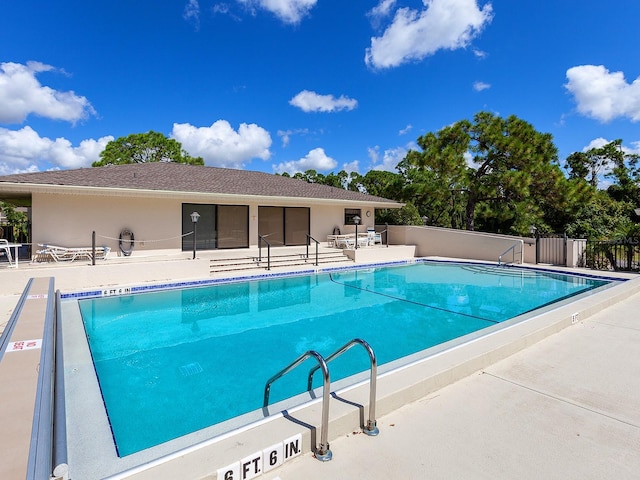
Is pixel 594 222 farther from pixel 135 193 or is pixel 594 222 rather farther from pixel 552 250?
pixel 135 193

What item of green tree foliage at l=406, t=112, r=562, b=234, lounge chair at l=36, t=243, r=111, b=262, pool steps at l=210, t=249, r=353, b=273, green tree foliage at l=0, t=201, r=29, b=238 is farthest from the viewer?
green tree foliage at l=0, t=201, r=29, b=238

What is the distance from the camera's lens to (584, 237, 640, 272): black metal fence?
12898 millimetres

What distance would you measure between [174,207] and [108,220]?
2.31 m

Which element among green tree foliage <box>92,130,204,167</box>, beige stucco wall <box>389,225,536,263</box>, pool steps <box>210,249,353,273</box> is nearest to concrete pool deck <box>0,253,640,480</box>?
pool steps <box>210,249,353,273</box>

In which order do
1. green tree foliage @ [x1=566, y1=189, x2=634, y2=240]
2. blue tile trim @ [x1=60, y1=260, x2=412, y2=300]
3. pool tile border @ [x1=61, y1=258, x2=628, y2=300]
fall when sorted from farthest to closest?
green tree foliage @ [x1=566, y1=189, x2=634, y2=240], pool tile border @ [x1=61, y1=258, x2=628, y2=300], blue tile trim @ [x1=60, y1=260, x2=412, y2=300]

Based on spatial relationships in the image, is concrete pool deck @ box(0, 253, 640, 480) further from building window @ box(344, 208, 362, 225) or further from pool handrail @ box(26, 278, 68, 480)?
building window @ box(344, 208, 362, 225)

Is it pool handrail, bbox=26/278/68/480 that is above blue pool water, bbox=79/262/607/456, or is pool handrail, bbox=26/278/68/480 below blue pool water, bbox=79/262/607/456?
above

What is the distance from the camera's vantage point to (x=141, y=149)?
34500mm

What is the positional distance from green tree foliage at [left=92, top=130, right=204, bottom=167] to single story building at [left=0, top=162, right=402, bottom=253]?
19518 millimetres

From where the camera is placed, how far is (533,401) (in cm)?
342

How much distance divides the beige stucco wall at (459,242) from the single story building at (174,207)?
2.16 m

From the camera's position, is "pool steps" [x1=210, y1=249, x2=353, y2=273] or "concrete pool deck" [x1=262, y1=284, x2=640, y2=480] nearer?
"concrete pool deck" [x1=262, y1=284, x2=640, y2=480]

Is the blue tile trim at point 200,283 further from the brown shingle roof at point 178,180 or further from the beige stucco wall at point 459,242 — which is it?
the beige stucco wall at point 459,242

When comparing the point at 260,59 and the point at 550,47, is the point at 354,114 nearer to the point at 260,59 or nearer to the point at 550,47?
the point at 260,59
